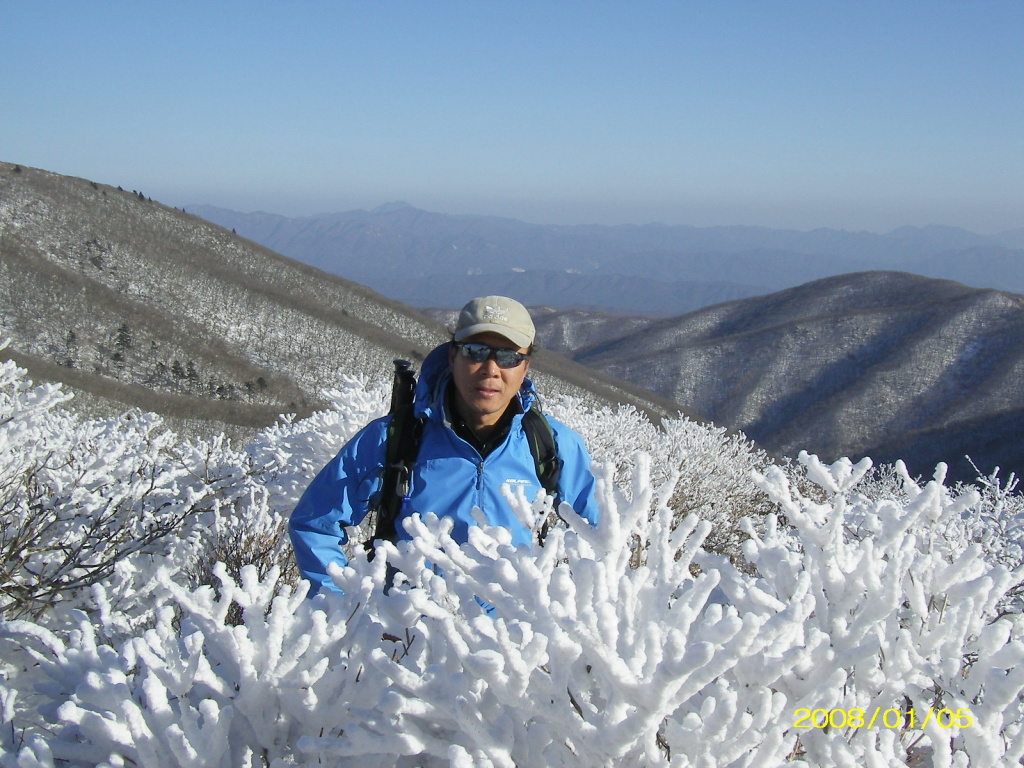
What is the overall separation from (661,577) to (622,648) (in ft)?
0.71

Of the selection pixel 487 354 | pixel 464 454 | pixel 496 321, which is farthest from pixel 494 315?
pixel 464 454

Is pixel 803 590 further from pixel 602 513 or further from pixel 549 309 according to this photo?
pixel 549 309

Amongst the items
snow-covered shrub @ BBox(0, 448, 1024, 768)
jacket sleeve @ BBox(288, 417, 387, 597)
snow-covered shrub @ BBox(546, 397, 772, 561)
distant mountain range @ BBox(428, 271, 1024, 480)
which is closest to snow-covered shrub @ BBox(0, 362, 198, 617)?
jacket sleeve @ BBox(288, 417, 387, 597)

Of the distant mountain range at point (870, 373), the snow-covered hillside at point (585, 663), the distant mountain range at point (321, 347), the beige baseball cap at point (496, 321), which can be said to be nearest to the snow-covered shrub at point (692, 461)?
the beige baseball cap at point (496, 321)

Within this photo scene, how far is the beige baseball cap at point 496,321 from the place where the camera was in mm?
2721

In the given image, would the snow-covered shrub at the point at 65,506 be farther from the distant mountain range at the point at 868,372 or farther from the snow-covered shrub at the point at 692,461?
the distant mountain range at the point at 868,372

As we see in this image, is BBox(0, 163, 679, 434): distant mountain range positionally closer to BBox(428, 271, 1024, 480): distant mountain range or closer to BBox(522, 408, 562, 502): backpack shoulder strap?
BBox(428, 271, 1024, 480): distant mountain range

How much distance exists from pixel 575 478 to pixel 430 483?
606mm

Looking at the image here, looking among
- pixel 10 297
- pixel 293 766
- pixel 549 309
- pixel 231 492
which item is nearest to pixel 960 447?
pixel 231 492

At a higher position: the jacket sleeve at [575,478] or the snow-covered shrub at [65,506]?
the jacket sleeve at [575,478]

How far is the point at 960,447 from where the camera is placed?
62656 mm

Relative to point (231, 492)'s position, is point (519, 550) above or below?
above

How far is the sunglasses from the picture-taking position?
274cm

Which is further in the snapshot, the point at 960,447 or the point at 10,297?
the point at 960,447
